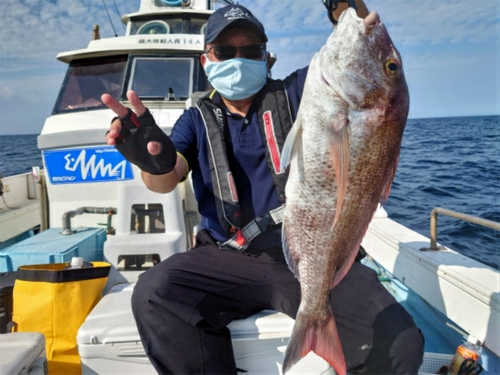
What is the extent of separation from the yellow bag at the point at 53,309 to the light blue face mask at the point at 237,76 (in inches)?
61.4

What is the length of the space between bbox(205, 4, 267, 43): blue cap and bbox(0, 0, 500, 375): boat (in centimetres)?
156

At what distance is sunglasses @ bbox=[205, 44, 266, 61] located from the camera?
8.11 feet

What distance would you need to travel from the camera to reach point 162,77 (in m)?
5.39

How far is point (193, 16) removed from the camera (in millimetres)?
6480

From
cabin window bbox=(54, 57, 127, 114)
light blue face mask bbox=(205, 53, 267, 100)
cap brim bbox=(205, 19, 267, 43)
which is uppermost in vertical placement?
cabin window bbox=(54, 57, 127, 114)

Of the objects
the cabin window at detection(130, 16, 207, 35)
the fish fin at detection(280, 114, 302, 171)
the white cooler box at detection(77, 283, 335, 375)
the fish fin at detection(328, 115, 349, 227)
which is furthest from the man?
the cabin window at detection(130, 16, 207, 35)

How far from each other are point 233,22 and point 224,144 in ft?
2.56

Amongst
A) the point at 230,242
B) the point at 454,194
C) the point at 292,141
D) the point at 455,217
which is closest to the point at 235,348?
the point at 230,242

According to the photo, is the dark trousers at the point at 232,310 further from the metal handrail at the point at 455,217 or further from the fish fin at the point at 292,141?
the metal handrail at the point at 455,217

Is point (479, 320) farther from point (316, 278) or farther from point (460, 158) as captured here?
point (460, 158)

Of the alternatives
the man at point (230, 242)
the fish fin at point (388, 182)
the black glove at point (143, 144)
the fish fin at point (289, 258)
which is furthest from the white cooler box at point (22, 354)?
the fish fin at point (388, 182)

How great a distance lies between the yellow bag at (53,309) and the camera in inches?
97.3

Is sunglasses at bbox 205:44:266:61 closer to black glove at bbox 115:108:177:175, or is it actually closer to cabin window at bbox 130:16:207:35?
black glove at bbox 115:108:177:175

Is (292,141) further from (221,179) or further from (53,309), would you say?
(53,309)
